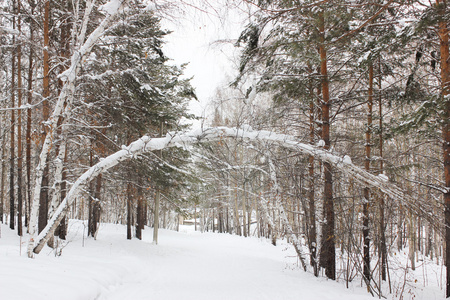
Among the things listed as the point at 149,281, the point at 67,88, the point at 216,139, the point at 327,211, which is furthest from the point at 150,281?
the point at 327,211

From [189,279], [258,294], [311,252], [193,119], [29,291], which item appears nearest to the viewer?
[29,291]

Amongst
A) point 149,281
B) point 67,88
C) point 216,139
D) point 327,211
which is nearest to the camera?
point 216,139

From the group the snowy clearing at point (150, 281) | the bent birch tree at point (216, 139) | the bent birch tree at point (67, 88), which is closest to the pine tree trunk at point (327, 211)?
the snowy clearing at point (150, 281)

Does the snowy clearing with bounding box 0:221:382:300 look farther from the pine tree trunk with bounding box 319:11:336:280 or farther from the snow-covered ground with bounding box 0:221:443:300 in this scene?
the pine tree trunk with bounding box 319:11:336:280

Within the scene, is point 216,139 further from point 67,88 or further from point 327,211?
point 327,211

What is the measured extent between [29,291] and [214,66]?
14.7 ft

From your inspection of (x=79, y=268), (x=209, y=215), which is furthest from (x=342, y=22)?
(x=209, y=215)

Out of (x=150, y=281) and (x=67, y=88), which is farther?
(x=150, y=281)

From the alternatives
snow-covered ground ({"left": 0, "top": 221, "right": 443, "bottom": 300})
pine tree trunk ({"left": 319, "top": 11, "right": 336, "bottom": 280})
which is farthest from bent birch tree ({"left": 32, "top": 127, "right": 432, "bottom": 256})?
pine tree trunk ({"left": 319, "top": 11, "right": 336, "bottom": 280})

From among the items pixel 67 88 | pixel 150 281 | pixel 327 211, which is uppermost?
pixel 67 88

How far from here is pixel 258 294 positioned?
189 inches

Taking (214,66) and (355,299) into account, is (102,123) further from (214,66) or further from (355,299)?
(355,299)

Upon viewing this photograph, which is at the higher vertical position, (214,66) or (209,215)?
(214,66)

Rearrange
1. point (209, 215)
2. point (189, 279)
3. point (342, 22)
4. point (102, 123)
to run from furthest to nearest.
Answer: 1. point (209, 215)
2. point (102, 123)
3. point (189, 279)
4. point (342, 22)
